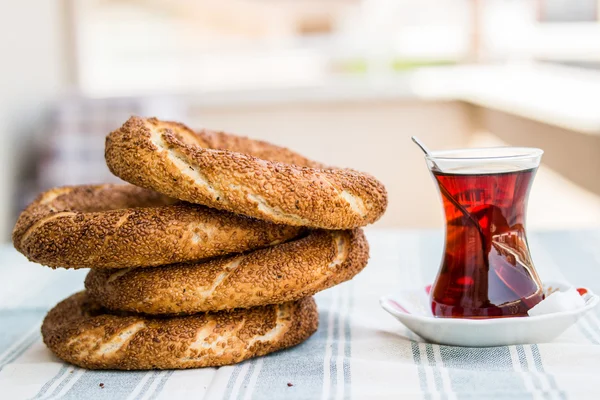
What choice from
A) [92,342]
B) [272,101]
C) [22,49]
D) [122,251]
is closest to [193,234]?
[122,251]

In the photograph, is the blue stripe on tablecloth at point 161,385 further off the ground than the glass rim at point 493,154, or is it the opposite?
the glass rim at point 493,154

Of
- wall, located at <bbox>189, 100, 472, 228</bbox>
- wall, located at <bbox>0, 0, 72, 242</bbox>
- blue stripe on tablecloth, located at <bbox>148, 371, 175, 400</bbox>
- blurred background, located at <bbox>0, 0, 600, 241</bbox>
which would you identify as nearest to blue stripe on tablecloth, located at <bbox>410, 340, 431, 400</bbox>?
blue stripe on tablecloth, located at <bbox>148, 371, 175, 400</bbox>

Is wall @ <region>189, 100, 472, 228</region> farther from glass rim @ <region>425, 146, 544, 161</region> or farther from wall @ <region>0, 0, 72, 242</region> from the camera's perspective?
glass rim @ <region>425, 146, 544, 161</region>

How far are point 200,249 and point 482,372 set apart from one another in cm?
39

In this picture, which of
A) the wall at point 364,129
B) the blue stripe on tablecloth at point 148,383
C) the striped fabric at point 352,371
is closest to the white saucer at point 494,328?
the striped fabric at point 352,371

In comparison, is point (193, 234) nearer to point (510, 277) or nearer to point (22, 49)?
point (510, 277)

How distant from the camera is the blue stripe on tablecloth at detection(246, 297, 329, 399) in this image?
891 mm

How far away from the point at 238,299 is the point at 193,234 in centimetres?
11

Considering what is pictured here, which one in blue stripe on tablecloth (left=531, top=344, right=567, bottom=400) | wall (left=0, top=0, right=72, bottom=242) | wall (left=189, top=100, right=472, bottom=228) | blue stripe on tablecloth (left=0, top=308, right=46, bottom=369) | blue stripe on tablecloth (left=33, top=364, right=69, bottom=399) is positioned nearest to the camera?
blue stripe on tablecloth (left=531, top=344, right=567, bottom=400)

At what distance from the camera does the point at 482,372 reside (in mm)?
921

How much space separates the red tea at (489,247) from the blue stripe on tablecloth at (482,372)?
0.05m

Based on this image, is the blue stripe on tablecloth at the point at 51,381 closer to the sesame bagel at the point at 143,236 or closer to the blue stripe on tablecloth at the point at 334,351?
the sesame bagel at the point at 143,236

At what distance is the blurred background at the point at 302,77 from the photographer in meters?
3.80

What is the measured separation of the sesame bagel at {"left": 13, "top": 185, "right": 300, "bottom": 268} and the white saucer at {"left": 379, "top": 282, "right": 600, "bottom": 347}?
0.23m
